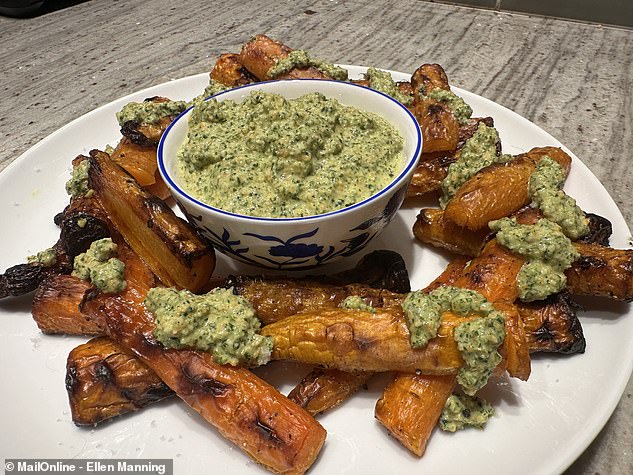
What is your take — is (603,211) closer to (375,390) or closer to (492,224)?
(492,224)

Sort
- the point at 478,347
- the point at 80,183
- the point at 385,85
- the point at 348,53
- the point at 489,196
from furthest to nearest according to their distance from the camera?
the point at 348,53
the point at 385,85
the point at 80,183
the point at 489,196
the point at 478,347

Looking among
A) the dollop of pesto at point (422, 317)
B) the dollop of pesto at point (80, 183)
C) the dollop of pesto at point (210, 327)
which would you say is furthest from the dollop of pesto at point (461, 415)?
the dollop of pesto at point (80, 183)

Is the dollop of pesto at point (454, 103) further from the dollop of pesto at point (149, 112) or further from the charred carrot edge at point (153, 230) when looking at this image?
the charred carrot edge at point (153, 230)

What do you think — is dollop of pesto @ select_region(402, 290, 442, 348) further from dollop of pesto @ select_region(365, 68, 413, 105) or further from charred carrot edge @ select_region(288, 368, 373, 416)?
dollop of pesto @ select_region(365, 68, 413, 105)

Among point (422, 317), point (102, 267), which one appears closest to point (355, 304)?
point (422, 317)

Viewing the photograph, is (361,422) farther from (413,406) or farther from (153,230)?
(153,230)
